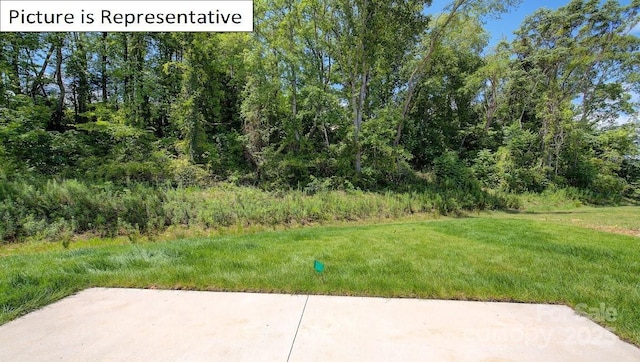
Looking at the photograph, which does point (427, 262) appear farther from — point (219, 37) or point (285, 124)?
point (219, 37)

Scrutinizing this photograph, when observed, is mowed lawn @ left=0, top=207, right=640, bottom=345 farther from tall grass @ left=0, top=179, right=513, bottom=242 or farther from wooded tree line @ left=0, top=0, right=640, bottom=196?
wooded tree line @ left=0, top=0, right=640, bottom=196

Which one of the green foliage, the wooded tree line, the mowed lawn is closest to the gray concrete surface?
the mowed lawn

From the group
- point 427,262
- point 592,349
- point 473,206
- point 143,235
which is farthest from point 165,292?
point 473,206

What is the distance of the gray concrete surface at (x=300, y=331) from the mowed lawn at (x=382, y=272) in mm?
222

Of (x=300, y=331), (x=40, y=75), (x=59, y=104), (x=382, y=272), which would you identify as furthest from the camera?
(x=59, y=104)

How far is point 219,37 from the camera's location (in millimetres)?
16344

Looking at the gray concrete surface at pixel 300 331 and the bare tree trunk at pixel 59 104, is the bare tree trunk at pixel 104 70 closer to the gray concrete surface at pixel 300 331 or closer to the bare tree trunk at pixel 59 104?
the bare tree trunk at pixel 59 104

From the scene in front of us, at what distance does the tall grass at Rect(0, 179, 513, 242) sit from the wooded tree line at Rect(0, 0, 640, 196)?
3.21 m

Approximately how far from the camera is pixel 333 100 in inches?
603

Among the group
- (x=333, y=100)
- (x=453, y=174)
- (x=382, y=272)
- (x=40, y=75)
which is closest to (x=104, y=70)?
(x=40, y=75)

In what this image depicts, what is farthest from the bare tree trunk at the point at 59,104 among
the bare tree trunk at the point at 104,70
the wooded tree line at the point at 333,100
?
the bare tree trunk at the point at 104,70

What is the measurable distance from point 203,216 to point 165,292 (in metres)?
6.59

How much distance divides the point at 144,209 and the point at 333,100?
984 cm

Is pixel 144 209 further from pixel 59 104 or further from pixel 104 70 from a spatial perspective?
pixel 59 104
